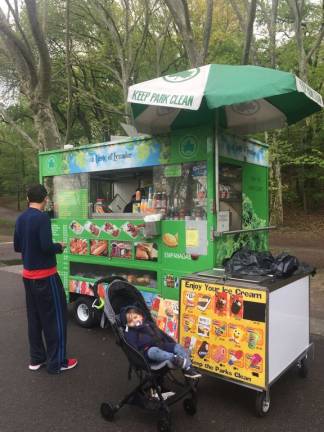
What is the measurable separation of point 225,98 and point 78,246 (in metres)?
3.28

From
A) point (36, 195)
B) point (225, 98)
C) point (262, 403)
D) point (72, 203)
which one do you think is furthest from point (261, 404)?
point (72, 203)

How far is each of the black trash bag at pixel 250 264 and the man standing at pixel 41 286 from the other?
178 centimetres

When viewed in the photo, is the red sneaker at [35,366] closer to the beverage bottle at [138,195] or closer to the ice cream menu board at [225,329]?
the ice cream menu board at [225,329]

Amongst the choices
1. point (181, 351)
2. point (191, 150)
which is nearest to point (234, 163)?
point (191, 150)

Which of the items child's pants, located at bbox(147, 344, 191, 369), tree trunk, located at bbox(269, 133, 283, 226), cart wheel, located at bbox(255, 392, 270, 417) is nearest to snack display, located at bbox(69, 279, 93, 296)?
child's pants, located at bbox(147, 344, 191, 369)

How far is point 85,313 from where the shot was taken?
19.5 feet

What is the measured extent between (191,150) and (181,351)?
233cm

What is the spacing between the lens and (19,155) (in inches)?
1395

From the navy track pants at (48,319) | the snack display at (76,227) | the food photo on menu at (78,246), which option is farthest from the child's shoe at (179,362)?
the snack display at (76,227)

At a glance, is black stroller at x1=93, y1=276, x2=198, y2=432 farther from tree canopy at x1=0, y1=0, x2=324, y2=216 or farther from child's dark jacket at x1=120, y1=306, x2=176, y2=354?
tree canopy at x1=0, y1=0, x2=324, y2=216

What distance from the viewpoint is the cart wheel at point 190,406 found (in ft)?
11.0

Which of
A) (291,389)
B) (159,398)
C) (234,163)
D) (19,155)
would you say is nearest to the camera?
(159,398)

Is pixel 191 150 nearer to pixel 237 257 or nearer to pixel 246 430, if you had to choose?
pixel 237 257

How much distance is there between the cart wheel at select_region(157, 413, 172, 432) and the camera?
3021 mm
